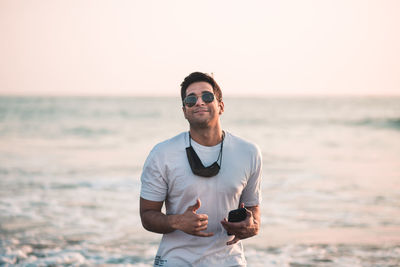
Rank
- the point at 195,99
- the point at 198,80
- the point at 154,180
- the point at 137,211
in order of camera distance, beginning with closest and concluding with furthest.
→ the point at 154,180 → the point at 195,99 → the point at 198,80 → the point at 137,211

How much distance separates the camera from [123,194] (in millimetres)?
A: 11023

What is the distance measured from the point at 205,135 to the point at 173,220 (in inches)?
24.9

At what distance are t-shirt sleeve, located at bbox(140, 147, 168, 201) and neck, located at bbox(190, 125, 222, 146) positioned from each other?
297 mm

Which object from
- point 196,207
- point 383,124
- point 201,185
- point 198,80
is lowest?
point 383,124

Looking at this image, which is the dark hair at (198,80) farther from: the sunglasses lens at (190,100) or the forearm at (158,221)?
the forearm at (158,221)

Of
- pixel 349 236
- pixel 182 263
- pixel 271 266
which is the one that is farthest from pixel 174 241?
pixel 349 236

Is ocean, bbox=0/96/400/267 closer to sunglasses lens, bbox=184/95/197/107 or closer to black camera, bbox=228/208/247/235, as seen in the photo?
black camera, bbox=228/208/247/235

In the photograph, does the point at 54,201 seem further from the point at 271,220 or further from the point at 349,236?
the point at 349,236

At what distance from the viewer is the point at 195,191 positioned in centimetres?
314

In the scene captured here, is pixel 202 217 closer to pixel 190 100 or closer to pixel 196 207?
pixel 196 207

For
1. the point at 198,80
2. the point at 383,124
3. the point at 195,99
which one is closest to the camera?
the point at 195,99

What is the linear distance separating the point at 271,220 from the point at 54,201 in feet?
15.1

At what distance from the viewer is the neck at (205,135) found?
3291 millimetres

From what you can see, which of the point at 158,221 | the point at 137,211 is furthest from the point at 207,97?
the point at 137,211
